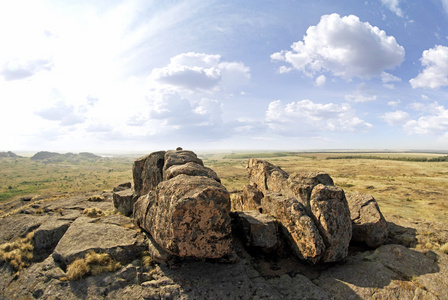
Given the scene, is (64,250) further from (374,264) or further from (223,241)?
(374,264)

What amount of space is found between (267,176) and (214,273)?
14443 mm

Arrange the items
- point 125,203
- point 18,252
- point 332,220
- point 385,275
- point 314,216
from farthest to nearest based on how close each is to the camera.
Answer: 1. point 125,203
2. point 18,252
3. point 314,216
4. point 332,220
5. point 385,275

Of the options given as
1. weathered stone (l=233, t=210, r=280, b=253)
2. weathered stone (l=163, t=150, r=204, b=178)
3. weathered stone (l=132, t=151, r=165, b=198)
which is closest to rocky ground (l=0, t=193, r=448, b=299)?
weathered stone (l=233, t=210, r=280, b=253)

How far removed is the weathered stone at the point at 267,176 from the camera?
22609 mm

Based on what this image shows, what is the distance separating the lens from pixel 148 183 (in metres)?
21.9

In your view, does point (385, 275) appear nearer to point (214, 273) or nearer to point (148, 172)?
point (214, 273)

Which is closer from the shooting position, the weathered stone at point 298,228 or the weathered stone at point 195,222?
the weathered stone at point 195,222

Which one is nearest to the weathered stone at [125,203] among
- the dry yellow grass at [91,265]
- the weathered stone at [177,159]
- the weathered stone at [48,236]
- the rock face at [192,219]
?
the weathered stone at [48,236]

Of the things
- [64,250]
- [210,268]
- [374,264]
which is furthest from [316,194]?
[64,250]

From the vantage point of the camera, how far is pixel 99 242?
47.9 ft

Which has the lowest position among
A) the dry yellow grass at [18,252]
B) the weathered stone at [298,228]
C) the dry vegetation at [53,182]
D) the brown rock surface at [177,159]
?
the dry vegetation at [53,182]

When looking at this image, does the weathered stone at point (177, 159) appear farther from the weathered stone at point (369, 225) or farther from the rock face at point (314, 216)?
the weathered stone at point (369, 225)

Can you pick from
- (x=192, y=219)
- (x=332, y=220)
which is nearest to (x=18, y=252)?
(x=192, y=219)

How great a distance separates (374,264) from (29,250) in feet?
77.4
